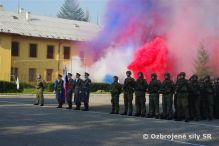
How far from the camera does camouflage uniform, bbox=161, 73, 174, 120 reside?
17641 mm

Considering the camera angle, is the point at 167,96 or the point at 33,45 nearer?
the point at 167,96

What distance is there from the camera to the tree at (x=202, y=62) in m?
35.9

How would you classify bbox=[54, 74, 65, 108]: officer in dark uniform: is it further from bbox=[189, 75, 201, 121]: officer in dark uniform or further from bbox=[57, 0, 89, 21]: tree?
bbox=[57, 0, 89, 21]: tree

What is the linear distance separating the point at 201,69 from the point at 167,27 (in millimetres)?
6263

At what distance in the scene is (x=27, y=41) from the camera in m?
50.2

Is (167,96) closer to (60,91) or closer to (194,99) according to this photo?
(194,99)

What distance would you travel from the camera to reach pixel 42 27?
53.6m

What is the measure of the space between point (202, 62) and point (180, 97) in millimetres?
20356

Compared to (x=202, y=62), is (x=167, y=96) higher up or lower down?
lower down

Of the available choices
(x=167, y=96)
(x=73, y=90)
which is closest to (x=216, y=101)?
(x=167, y=96)

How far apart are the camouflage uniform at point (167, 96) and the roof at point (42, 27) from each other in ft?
104

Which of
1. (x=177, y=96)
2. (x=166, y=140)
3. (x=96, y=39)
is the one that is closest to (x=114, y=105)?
(x=177, y=96)

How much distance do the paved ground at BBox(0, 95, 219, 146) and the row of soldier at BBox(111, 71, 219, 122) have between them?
0.88 m

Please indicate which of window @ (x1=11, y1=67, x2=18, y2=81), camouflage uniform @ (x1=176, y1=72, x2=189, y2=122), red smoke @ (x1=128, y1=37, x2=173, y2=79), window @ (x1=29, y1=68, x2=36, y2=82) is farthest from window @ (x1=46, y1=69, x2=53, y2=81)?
camouflage uniform @ (x1=176, y1=72, x2=189, y2=122)
